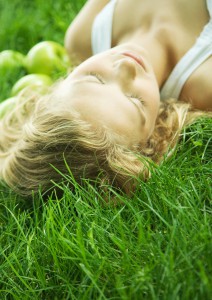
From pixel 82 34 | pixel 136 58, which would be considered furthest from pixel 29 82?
pixel 136 58

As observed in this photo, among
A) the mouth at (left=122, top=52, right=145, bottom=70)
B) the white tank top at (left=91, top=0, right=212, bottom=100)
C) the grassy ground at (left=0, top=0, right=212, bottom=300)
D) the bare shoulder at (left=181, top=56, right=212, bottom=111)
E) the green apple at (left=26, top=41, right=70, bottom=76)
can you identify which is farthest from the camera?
the green apple at (left=26, top=41, right=70, bottom=76)

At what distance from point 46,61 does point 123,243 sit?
7.85ft

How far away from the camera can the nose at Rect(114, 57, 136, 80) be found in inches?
106

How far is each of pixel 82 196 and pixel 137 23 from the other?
1533 millimetres

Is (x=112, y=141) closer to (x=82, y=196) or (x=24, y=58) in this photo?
(x=82, y=196)

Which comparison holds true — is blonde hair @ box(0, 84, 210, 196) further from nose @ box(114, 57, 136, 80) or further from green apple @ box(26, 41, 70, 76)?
green apple @ box(26, 41, 70, 76)

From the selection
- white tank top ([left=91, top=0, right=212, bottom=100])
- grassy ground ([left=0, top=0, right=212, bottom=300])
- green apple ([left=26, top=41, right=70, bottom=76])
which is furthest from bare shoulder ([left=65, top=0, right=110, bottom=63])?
grassy ground ([left=0, top=0, right=212, bottom=300])

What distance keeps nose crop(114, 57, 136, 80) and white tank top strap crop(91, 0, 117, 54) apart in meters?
0.78

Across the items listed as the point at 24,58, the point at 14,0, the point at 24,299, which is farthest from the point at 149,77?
the point at 14,0

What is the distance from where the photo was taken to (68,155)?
99.0 inches

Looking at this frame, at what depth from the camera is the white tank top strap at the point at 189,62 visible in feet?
10.4

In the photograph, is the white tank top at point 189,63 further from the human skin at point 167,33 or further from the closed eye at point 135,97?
the closed eye at point 135,97

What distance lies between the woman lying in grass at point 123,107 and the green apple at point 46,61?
1.97 ft

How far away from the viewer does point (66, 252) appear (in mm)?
2066
